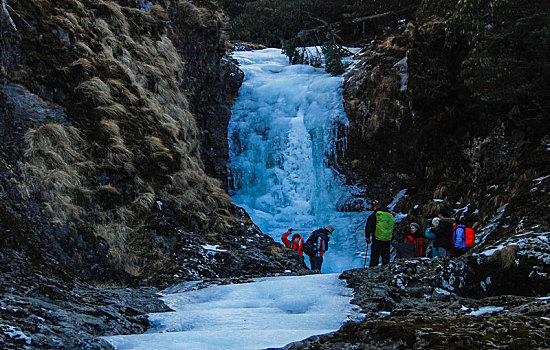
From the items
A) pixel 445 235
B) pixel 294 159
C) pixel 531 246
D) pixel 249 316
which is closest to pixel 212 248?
pixel 445 235

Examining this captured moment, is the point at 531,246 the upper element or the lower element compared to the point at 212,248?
upper

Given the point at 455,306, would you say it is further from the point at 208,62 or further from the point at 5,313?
the point at 208,62

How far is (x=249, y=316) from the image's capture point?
19.9 ft

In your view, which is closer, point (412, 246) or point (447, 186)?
point (412, 246)

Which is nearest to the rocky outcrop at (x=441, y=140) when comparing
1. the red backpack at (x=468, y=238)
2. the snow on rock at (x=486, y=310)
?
the red backpack at (x=468, y=238)

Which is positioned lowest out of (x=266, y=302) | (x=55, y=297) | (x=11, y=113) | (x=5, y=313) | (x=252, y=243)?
(x=252, y=243)

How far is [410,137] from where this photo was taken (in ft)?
63.2

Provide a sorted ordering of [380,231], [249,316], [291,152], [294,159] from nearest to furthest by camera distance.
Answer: [249,316] < [380,231] < [294,159] < [291,152]

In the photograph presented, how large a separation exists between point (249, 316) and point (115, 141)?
23.0ft

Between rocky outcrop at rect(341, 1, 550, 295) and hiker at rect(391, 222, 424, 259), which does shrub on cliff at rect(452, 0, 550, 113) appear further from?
hiker at rect(391, 222, 424, 259)

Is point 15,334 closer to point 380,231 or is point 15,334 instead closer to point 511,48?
point 380,231

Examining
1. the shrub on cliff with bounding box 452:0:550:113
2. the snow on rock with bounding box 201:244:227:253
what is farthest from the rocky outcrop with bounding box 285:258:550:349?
the shrub on cliff with bounding box 452:0:550:113

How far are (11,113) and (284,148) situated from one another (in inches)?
517

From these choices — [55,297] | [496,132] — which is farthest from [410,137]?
[55,297]
